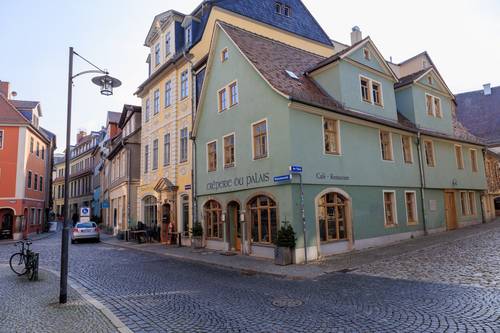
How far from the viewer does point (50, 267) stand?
13594 mm

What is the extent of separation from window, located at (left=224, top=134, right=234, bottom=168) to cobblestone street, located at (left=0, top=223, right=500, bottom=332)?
5991mm

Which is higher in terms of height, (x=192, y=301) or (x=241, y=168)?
(x=241, y=168)

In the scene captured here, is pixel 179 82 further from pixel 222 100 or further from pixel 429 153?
pixel 429 153

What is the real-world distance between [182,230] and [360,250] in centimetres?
1064

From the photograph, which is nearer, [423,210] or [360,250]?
[360,250]

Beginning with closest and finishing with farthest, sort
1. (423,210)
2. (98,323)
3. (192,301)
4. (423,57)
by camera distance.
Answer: (98,323), (192,301), (423,210), (423,57)

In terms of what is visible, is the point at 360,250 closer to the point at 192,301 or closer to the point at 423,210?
the point at 423,210

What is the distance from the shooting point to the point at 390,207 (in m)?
17.4

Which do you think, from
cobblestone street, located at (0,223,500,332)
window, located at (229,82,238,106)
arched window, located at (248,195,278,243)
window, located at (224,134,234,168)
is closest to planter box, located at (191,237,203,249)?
arched window, located at (248,195,278,243)

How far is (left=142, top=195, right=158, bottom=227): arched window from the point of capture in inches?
957

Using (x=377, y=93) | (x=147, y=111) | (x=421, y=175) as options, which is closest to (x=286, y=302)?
(x=377, y=93)

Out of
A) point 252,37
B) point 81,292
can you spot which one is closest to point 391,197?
point 252,37

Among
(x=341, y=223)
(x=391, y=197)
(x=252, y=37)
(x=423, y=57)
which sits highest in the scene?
(x=423, y=57)

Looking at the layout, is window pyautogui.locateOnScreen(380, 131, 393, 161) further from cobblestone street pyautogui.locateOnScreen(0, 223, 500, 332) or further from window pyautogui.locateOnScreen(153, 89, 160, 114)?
window pyautogui.locateOnScreen(153, 89, 160, 114)
